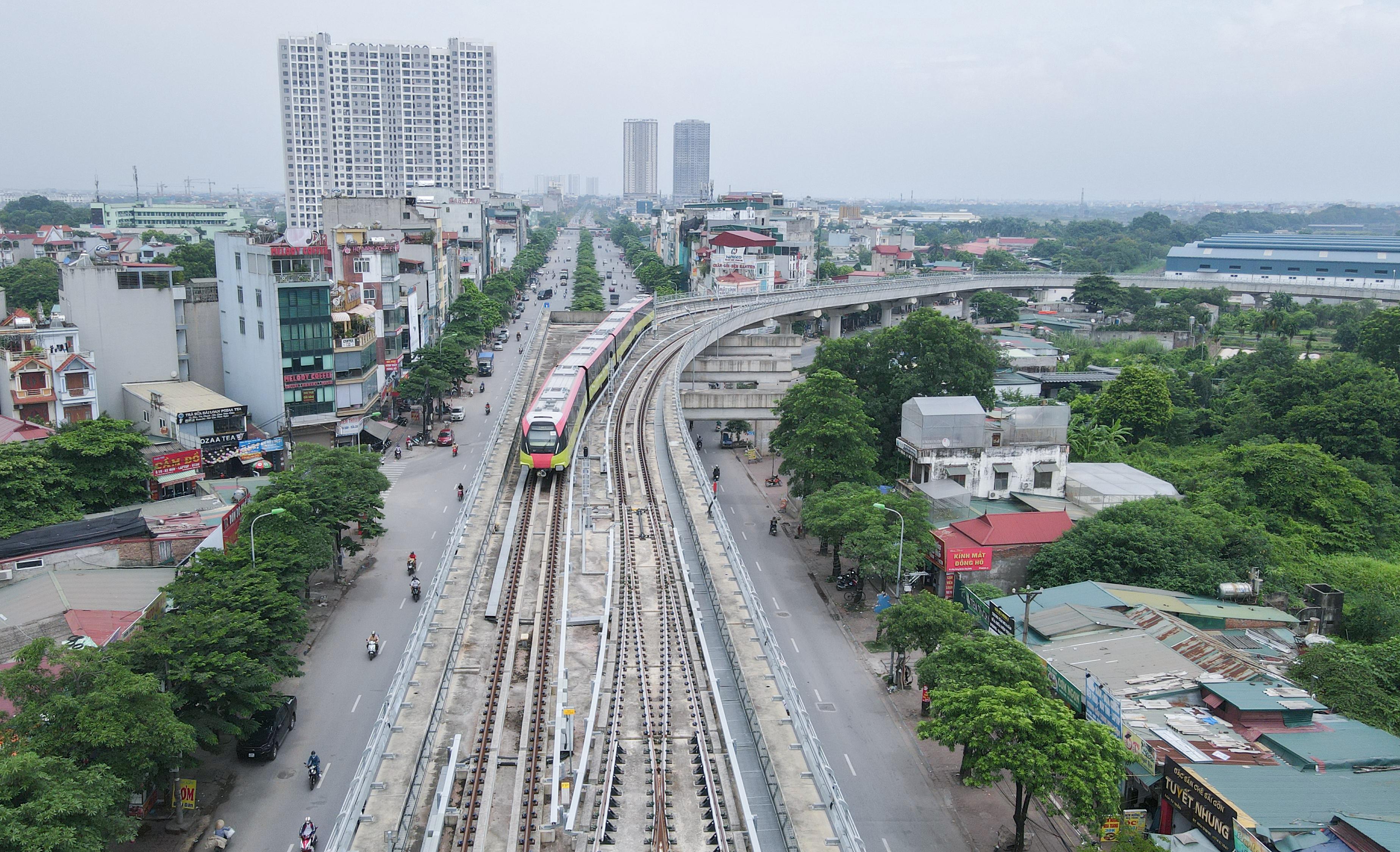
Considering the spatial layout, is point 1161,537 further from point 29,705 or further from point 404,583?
point 29,705

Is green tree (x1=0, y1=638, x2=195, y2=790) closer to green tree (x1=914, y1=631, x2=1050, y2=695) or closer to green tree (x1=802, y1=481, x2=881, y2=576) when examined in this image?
green tree (x1=914, y1=631, x2=1050, y2=695)

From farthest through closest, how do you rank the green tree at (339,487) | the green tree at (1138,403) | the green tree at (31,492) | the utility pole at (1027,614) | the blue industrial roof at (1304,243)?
the blue industrial roof at (1304,243), the green tree at (1138,403), the green tree at (339,487), the green tree at (31,492), the utility pole at (1027,614)

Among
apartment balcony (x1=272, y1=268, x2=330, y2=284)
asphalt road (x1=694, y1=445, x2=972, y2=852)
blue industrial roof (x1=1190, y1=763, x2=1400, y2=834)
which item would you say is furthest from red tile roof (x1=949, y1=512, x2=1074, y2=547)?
apartment balcony (x1=272, y1=268, x2=330, y2=284)

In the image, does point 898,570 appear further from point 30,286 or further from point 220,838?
point 30,286

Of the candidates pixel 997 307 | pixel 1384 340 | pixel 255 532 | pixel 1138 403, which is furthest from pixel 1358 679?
pixel 997 307

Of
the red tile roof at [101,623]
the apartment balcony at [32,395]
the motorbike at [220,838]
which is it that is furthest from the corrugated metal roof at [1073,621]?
the apartment balcony at [32,395]

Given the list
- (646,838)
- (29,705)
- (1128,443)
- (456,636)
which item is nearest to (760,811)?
(646,838)

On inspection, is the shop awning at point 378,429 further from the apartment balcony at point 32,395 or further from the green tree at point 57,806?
the green tree at point 57,806

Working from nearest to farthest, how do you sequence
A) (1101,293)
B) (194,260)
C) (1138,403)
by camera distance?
(1138,403), (194,260), (1101,293)
